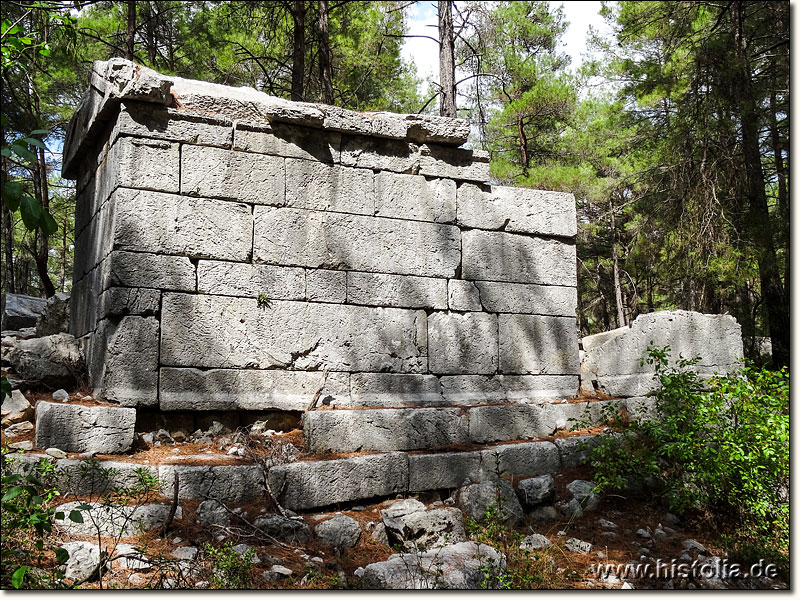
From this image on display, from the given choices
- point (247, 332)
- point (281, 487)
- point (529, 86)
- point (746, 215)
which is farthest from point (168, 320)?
point (529, 86)

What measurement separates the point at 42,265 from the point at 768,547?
Result: 13.2m

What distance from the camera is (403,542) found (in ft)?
15.8

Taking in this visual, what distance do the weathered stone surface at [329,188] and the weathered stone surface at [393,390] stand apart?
1567 mm

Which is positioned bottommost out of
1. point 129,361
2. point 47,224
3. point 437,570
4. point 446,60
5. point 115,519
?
point 437,570

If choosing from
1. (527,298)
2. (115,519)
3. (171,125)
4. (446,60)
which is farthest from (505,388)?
(446,60)

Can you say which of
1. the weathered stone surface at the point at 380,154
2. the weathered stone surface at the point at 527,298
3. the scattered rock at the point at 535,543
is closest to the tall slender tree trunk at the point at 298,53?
the weathered stone surface at the point at 380,154

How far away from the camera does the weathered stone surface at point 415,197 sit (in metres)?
6.64

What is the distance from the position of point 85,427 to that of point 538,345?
424 centimetres

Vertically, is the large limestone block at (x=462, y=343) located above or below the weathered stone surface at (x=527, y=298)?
below

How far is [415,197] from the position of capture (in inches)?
266

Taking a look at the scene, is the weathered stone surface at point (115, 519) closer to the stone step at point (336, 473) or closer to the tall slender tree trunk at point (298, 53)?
the stone step at point (336, 473)

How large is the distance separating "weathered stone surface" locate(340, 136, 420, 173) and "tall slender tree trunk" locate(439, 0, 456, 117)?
5.19m

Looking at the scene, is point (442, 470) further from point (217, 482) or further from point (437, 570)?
point (217, 482)

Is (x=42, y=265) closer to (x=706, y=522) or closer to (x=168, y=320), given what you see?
(x=168, y=320)
